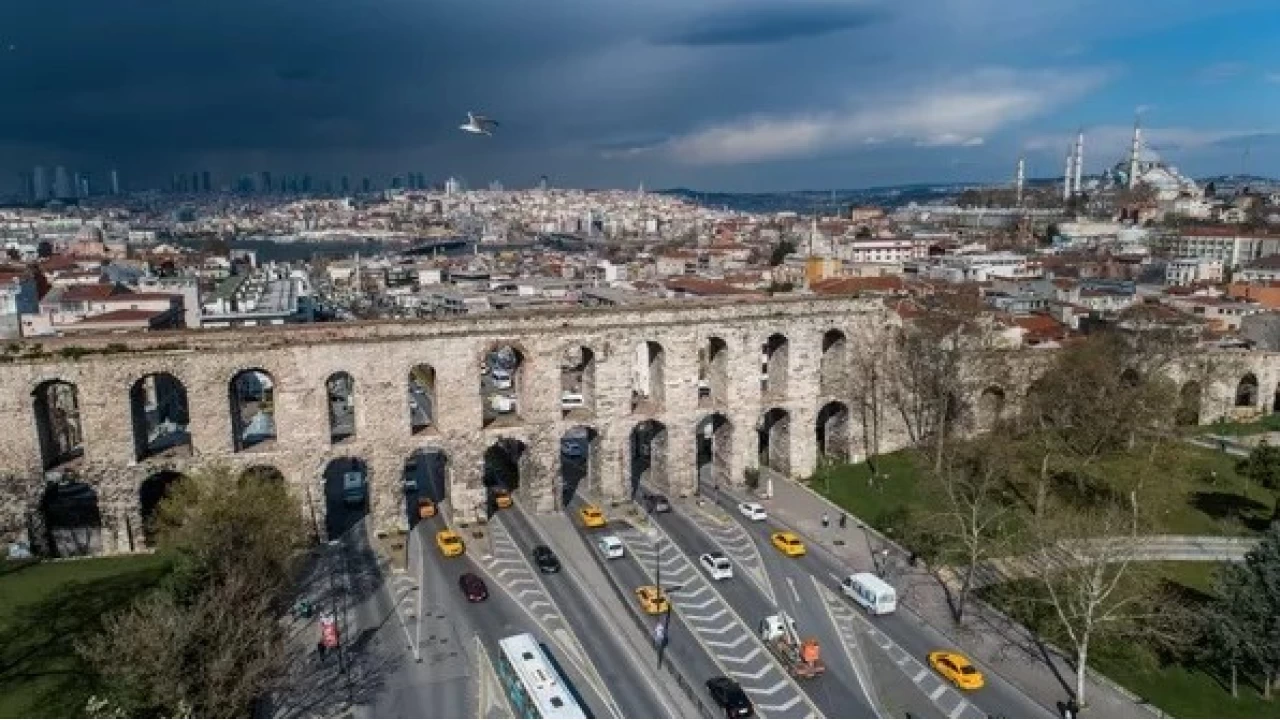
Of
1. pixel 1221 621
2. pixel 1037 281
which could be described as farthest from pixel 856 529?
pixel 1037 281

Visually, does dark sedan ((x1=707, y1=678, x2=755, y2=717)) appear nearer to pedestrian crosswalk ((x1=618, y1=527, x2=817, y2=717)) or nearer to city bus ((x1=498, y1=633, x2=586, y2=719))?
pedestrian crosswalk ((x1=618, y1=527, x2=817, y2=717))

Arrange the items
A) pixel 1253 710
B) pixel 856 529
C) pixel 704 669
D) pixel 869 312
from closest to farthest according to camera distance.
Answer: pixel 1253 710 → pixel 704 669 → pixel 856 529 → pixel 869 312

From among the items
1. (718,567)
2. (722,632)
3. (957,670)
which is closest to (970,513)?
(718,567)

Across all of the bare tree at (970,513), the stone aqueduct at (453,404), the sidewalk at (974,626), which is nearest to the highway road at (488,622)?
the stone aqueduct at (453,404)

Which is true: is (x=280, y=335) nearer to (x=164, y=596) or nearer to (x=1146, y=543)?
(x=164, y=596)

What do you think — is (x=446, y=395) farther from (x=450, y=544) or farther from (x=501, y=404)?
(x=501, y=404)

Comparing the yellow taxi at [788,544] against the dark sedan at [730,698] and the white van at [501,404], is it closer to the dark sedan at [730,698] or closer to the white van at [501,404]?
the dark sedan at [730,698]

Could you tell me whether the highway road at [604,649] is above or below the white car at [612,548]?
below
